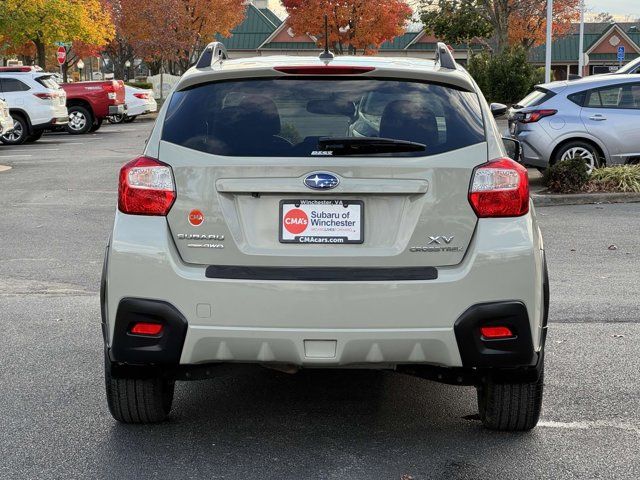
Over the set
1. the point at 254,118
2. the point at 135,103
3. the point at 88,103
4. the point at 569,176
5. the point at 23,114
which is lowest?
the point at 135,103

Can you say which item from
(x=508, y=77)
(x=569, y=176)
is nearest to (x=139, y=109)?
(x=508, y=77)

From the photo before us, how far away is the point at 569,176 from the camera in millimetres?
14727

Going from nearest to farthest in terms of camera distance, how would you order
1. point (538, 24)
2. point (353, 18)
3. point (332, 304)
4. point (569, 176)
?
point (332, 304)
point (569, 176)
point (353, 18)
point (538, 24)

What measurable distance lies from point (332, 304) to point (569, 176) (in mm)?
10970

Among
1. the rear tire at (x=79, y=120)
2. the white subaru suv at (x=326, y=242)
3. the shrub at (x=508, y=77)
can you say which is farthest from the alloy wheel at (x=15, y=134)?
the white subaru suv at (x=326, y=242)

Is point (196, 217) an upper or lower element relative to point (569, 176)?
upper

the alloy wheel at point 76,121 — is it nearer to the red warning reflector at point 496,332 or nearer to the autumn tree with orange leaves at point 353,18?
the autumn tree with orange leaves at point 353,18

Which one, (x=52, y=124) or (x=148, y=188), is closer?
(x=148, y=188)

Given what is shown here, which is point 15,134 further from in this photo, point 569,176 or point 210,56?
point 210,56

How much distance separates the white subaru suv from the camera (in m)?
4.38

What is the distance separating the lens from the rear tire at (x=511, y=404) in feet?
15.9

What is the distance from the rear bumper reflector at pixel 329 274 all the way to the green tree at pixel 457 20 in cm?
3646

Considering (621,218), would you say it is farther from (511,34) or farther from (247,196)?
(511,34)

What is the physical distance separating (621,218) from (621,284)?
4507 mm
